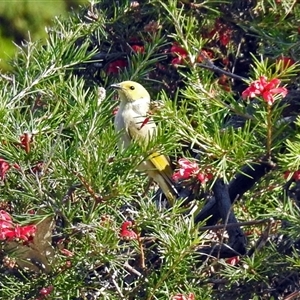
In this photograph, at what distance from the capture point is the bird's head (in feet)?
8.41

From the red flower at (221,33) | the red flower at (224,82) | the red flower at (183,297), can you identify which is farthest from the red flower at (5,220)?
the red flower at (221,33)

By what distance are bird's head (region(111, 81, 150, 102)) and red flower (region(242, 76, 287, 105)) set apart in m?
0.60

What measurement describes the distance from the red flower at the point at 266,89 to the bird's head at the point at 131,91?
0.60m

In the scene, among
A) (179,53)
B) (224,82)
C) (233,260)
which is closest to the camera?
(233,260)

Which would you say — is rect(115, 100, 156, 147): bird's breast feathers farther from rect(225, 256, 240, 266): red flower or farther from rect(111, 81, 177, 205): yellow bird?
rect(225, 256, 240, 266): red flower

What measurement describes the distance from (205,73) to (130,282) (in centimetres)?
58

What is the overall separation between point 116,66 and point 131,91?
303 millimetres

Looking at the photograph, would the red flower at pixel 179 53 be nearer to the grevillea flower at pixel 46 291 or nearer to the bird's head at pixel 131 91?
the bird's head at pixel 131 91

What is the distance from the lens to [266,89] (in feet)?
6.40

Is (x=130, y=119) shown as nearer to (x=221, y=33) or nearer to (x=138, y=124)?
(x=138, y=124)

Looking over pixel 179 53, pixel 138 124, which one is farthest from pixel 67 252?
pixel 179 53

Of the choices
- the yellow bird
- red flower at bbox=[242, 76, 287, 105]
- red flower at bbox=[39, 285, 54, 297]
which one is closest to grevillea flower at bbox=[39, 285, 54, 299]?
Result: red flower at bbox=[39, 285, 54, 297]

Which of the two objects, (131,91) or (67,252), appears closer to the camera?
(67,252)

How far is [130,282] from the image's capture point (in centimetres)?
213
